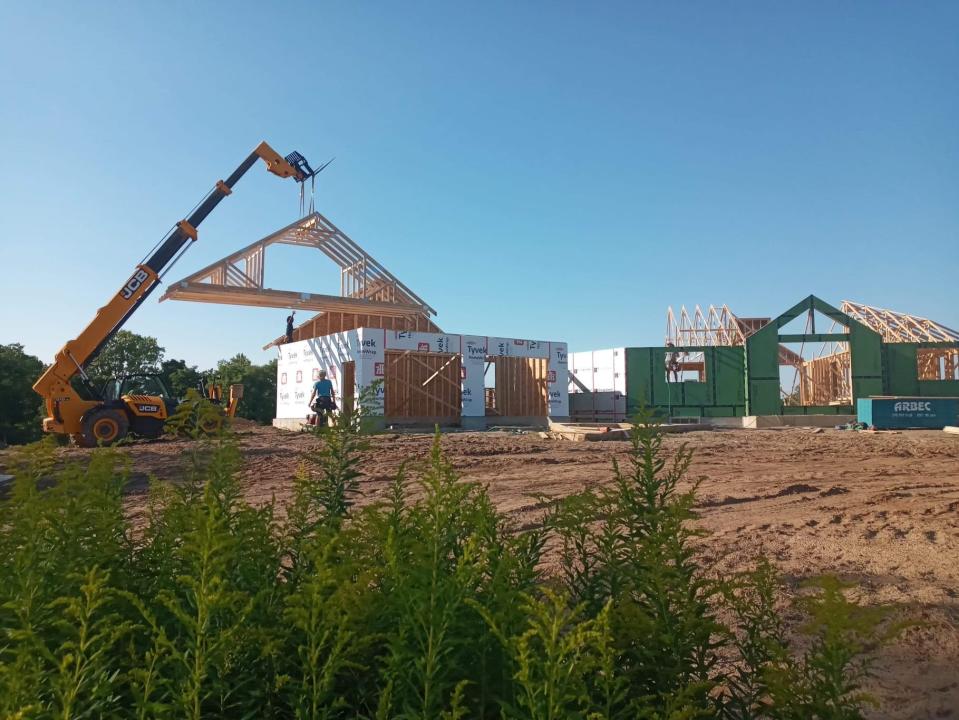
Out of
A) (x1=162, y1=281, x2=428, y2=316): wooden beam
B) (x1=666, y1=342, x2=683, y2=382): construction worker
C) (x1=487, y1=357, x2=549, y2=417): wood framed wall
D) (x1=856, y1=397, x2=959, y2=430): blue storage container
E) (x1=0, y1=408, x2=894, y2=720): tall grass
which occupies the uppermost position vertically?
(x1=162, y1=281, x2=428, y2=316): wooden beam

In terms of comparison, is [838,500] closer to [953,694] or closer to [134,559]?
[953,694]

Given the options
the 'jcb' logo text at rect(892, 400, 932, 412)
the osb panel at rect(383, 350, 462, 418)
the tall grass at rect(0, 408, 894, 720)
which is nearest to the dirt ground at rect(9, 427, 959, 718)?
the tall grass at rect(0, 408, 894, 720)

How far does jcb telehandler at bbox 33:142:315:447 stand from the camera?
16.7 meters

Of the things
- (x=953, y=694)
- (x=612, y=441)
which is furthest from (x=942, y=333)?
(x=953, y=694)

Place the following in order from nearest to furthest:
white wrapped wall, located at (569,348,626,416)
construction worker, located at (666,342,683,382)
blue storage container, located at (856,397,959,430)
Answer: blue storage container, located at (856,397,959,430) → construction worker, located at (666,342,683,382) → white wrapped wall, located at (569,348,626,416)

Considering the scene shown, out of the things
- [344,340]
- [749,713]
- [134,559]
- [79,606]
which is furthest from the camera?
[344,340]

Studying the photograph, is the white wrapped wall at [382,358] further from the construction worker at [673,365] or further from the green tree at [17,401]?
the green tree at [17,401]

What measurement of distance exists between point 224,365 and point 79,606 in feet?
168

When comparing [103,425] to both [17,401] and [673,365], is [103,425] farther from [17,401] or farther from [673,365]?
[673,365]

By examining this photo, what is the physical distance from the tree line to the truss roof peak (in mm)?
5805

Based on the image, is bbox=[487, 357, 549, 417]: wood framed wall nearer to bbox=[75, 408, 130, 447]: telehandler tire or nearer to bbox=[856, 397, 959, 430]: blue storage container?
bbox=[856, 397, 959, 430]: blue storage container

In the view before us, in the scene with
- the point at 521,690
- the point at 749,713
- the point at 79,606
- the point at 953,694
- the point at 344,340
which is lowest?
the point at 953,694

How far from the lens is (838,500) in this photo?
27.4 ft

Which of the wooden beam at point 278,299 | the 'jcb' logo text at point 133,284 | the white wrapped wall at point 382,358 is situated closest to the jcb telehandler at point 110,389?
the 'jcb' logo text at point 133,284
